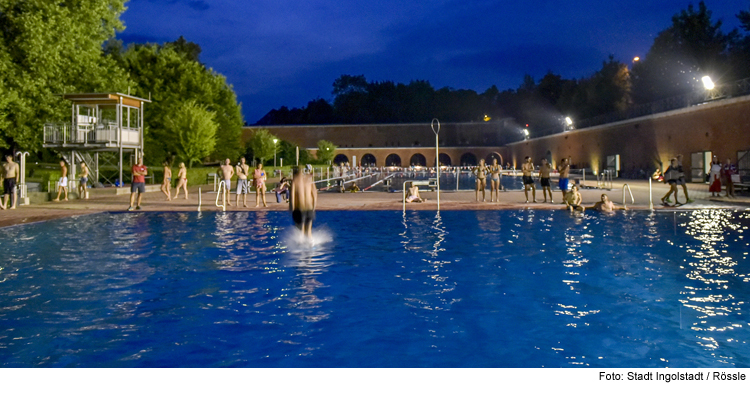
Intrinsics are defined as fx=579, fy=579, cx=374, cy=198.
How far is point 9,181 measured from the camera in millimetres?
17469

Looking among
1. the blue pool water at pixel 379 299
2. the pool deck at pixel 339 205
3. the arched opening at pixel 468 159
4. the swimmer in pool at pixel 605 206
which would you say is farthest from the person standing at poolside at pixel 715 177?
the arched opening at pixel 468 159

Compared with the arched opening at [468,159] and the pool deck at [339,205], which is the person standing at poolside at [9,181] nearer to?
A: the pool deck at [339,205]

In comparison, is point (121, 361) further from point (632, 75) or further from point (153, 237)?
point (632, 75)

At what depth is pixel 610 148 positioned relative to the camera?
43.6m

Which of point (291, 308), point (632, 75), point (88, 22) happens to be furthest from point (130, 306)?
point (632, 75)

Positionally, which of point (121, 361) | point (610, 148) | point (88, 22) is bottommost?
point (121, 361)

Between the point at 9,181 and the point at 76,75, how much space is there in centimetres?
1395

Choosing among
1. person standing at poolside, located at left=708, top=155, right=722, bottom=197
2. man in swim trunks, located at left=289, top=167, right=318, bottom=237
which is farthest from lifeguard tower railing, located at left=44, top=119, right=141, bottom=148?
person standing at poolside, located at left=708, top=155, right=722, bottom=197

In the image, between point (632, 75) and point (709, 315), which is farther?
point (632, 75)

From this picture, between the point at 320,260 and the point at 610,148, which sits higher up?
the point at 610,148

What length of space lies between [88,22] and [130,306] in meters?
29.2

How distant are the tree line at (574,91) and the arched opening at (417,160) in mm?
10931

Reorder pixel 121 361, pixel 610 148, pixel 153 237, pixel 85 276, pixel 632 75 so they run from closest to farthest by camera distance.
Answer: pixel 121 361 → pixel 85 276 → pixel 153 237 → pixel 610 148 → pixel 632 75

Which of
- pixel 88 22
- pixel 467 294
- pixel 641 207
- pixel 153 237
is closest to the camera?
pixel 467 294
